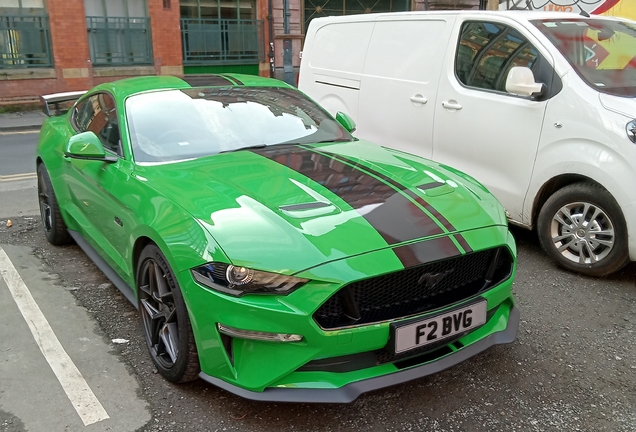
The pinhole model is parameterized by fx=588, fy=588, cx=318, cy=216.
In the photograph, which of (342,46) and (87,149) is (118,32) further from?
(87,149)

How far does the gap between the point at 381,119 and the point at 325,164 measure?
99.4 inches

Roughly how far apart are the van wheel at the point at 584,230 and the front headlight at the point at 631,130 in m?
0.42

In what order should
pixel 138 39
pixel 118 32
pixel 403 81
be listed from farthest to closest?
1. pixel 138 39
2. pixel 118 32
3. pixel 403 81

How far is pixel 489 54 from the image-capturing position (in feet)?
16.2

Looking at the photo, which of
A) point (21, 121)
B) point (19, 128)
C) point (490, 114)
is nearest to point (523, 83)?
point (490, 114)

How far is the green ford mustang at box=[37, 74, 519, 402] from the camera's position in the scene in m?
2.47

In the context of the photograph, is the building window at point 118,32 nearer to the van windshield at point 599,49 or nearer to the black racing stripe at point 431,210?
the van windshield at point 599,49

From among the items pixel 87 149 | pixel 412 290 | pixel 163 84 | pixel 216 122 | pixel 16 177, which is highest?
pixel 163 84

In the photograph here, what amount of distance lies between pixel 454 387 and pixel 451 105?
2848 millimetres

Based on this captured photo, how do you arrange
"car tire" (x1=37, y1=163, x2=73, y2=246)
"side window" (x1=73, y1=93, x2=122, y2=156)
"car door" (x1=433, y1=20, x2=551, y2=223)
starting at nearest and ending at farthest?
1. "side window" (x1=73, y1=93, x2=122, y2=156)
2. "car door" (x1=433, y1=20, x2=551, y2=223)
3. "car tire" (x1=37, y1=163, x2=73, y2=246)

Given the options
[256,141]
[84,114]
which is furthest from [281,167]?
[84,114]

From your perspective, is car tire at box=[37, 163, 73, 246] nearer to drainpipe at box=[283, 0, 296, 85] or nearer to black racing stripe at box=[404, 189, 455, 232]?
black racing stripe at box=[404, 189, 455, 232]

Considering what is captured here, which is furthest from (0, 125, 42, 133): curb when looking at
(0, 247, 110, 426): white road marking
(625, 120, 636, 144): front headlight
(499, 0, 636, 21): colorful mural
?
(625, 120, 636, 144): front headlight

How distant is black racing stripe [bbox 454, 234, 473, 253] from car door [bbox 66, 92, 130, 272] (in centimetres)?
180
